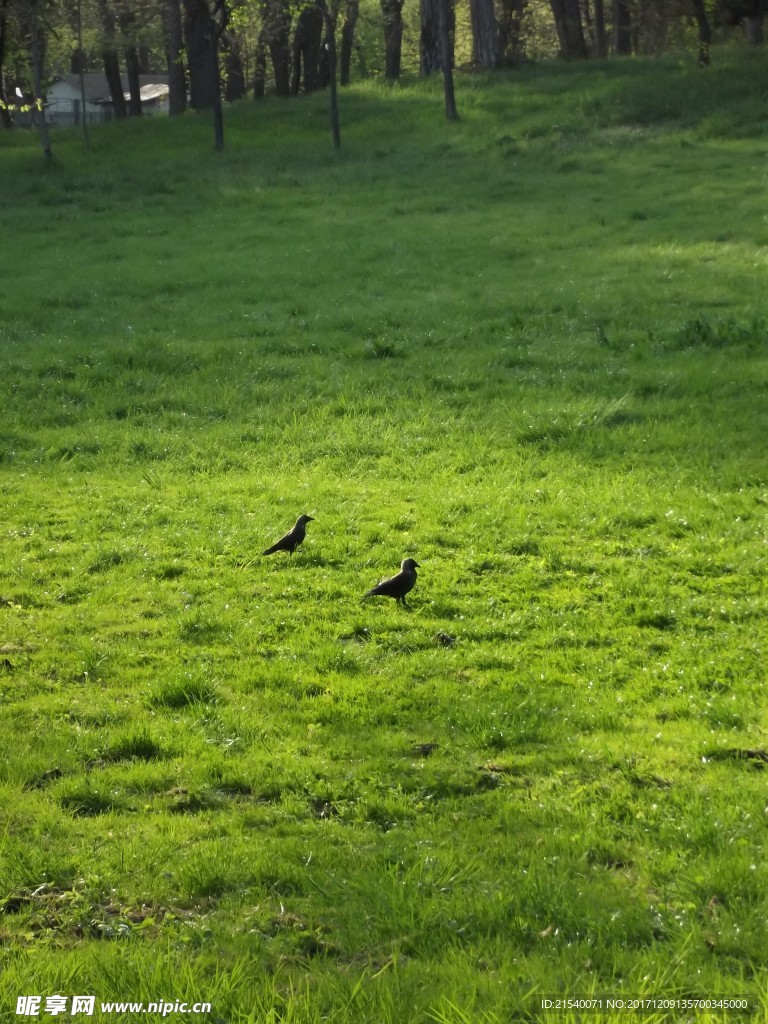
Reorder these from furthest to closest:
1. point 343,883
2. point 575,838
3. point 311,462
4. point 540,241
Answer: point 540,241
point 311,462
point 575,838
point 343,883

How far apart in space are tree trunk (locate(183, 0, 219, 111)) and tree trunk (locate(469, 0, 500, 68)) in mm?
10912

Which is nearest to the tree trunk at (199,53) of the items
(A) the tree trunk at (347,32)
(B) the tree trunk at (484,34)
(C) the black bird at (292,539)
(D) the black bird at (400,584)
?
(A) the tree trunk at (347,32)

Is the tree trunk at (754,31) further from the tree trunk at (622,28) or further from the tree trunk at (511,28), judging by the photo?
the tree trunk at (511,28)

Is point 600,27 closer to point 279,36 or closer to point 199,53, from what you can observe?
point 279,36

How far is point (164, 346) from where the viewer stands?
1809cm

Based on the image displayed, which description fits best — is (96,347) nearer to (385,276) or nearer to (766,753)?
(385,276)

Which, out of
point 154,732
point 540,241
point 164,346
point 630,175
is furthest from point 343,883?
point 630,175

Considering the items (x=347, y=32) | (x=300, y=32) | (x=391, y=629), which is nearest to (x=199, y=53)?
(x=300, y=32)

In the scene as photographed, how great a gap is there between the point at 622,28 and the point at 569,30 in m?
9.96

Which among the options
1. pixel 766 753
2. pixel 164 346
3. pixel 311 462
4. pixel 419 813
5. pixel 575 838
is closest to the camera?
pixel 575 838

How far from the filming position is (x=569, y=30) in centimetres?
4803

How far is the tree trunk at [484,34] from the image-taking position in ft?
152

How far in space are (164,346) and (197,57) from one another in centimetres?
3375

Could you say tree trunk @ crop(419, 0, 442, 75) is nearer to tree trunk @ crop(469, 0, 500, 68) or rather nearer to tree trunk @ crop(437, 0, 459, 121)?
tree trunk @ crop(469, 0, 500, 68)
